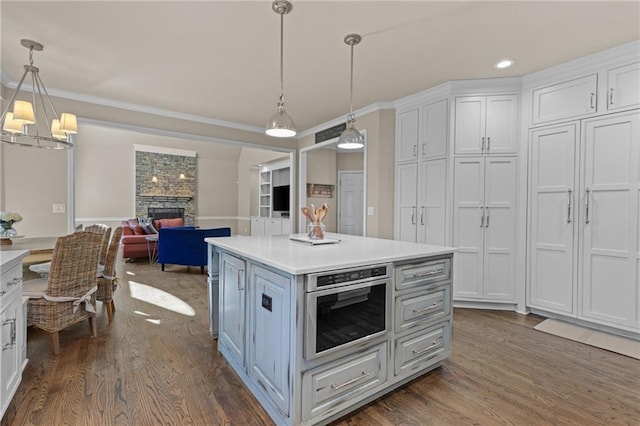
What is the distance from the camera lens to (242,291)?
81.0 inches

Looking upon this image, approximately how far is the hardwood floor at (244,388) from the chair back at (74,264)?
0.51 meters

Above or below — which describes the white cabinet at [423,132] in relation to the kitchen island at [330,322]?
above

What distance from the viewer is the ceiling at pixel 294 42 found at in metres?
2.26

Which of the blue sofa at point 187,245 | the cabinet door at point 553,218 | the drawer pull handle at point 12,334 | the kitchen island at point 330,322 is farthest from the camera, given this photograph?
the blue sofa at point 187,245

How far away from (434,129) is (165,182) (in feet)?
26.0

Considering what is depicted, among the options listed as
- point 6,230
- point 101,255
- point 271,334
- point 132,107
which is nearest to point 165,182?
point 132,107

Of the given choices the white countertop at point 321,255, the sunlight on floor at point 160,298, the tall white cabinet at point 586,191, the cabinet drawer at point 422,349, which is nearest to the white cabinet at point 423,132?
the tall white cabinet at point 586,191

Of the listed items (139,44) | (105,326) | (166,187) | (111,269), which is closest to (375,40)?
(139,44)

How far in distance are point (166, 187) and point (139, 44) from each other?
7.00 meters

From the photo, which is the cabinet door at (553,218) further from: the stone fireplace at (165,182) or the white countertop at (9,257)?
the stone fireplace at (165,182)

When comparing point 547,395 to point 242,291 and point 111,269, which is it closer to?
point 242,291

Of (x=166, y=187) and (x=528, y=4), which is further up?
(x=528, y=4)

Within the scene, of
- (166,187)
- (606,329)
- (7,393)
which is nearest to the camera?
(7,393)

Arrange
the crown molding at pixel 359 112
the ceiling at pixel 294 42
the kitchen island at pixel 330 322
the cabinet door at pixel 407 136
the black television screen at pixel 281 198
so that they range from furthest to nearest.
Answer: the black television screen at pixel 281 198 → the crown molding at pixel 359 112 → the cabinet door at pixel 407 136 → the ceiling at pixel 294 42 → the kitchen island at pixel 330 322
